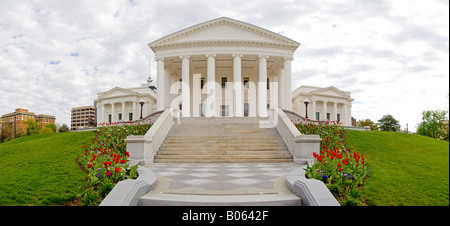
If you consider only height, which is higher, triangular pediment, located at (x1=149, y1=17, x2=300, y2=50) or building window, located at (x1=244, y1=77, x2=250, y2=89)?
triangular pediment, located at (x1=149, y1=17, x2=300, y2=50)

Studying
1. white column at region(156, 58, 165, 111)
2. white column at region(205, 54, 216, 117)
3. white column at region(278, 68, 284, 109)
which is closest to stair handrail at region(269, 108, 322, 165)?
white column at region(205, 54, 216, 117)

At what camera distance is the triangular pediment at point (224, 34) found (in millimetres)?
35625

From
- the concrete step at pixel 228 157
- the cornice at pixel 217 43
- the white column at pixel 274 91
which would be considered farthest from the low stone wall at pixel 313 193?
the white column at pixel 274 91

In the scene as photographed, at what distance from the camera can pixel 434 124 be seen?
220 feet

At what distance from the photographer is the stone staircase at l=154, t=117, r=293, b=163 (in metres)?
14.5

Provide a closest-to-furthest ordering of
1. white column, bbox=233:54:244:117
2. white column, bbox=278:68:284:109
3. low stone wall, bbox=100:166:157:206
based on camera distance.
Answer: low stone wall, bbox=100:166:157:206 < white column, bbox=233:54:244:117 < white column, bbox=278:68:284:109

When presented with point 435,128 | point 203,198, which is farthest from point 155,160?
point 435,128

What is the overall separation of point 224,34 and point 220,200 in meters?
32.8

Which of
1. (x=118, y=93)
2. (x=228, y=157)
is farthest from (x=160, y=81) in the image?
(x=118, y=93)

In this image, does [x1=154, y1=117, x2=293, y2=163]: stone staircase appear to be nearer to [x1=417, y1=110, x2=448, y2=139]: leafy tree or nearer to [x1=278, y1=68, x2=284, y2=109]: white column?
[x1=278, y1=68, x2=284, y2=109]: white column

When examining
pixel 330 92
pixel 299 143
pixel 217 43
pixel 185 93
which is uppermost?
pixel 217 43

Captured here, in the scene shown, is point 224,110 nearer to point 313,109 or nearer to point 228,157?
point 313,109

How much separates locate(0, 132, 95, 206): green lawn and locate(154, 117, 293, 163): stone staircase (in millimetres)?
4745
